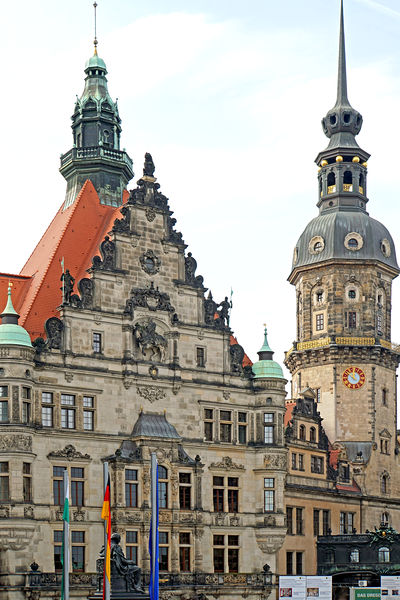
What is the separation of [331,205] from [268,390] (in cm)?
2369

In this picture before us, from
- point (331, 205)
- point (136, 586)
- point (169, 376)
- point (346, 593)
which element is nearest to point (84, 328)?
point (169, 376)

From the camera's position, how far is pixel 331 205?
305 feet

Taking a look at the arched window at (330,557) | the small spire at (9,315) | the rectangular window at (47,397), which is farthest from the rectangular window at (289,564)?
the small spire at (9,315)

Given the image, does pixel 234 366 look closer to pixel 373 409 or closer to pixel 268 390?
pixel 268 390

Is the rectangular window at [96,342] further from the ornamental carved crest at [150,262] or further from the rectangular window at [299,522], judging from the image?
the rectangular window at [299,522]

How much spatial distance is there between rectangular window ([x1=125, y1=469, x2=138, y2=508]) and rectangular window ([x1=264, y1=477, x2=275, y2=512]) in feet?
29.8

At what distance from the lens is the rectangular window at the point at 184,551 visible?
2697 inches

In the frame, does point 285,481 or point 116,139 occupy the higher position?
point 116,139

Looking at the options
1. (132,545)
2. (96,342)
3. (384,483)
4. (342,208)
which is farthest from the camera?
(342,208)

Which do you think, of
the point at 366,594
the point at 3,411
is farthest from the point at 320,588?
the point at 3,411

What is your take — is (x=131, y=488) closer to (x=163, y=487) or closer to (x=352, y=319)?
(x=163, y=487)

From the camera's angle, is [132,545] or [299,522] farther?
[299,522]

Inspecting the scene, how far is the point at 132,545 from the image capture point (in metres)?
66.1

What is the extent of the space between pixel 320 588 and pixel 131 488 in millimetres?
12017
